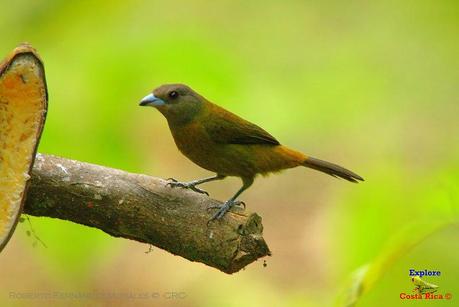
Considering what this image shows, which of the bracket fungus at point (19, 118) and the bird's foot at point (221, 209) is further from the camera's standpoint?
the bird's foot at point (221, 209)

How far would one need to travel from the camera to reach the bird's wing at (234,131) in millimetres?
4305

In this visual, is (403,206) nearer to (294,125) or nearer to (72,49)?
(294,125)

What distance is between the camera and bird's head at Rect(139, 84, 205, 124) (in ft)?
14.0

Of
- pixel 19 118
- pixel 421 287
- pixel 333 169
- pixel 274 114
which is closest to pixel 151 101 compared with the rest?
pixel 274 114

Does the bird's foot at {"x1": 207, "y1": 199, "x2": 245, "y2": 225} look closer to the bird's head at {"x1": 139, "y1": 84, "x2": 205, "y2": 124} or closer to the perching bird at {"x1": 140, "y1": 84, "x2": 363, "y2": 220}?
the perching bird at {"x1": 140, "y1": 84, "x2": 363, "y2": 220}

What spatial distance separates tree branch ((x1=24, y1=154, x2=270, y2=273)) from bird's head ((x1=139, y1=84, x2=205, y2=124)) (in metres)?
1.17

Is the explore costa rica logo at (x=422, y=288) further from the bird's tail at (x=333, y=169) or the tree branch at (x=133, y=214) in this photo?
the bird's tail at (x=333, y=169)

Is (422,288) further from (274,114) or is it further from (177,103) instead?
(177,103)

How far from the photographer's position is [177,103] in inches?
171

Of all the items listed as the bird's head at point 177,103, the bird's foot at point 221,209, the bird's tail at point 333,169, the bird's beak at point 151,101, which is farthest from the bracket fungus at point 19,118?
the bird's tail at point 333,169

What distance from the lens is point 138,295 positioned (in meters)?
5.76

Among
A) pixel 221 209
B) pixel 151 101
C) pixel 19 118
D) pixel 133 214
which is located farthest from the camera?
pixel 151 101

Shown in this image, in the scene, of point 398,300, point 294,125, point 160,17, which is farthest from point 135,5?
point 398,300

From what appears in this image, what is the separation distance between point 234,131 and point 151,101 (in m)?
0.46
